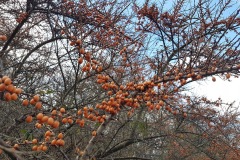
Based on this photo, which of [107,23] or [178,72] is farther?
[107,23]

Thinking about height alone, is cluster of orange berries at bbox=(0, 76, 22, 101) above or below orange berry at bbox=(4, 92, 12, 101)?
above

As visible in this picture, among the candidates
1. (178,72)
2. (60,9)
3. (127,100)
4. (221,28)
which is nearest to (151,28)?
(221,28)

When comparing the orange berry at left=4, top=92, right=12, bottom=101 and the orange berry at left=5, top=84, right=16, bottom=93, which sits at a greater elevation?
the orange berry at left=5, top=84, right=16, bottom=93

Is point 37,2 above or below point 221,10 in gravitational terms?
below

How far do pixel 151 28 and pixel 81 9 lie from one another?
68.3 inches

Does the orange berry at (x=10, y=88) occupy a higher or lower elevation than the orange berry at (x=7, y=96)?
higher

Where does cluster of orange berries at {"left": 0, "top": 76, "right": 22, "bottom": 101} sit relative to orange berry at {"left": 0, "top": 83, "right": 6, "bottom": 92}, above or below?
above

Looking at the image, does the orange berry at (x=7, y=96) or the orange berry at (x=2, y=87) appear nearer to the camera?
the orange berry at (x=2, y=87)

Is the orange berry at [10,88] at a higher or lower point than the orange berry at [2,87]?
higher

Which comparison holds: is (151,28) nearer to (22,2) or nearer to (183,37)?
(183,37)

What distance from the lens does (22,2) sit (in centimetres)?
685

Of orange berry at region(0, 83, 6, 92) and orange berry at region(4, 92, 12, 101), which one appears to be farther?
orange berry at region(4, 92, 12, 101)

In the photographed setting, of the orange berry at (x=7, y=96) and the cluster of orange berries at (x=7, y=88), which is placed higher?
the cluster of orange berries at (x=7, y=88)

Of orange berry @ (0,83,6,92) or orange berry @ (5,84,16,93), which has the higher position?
orange berry @ (5,84,16,93)
